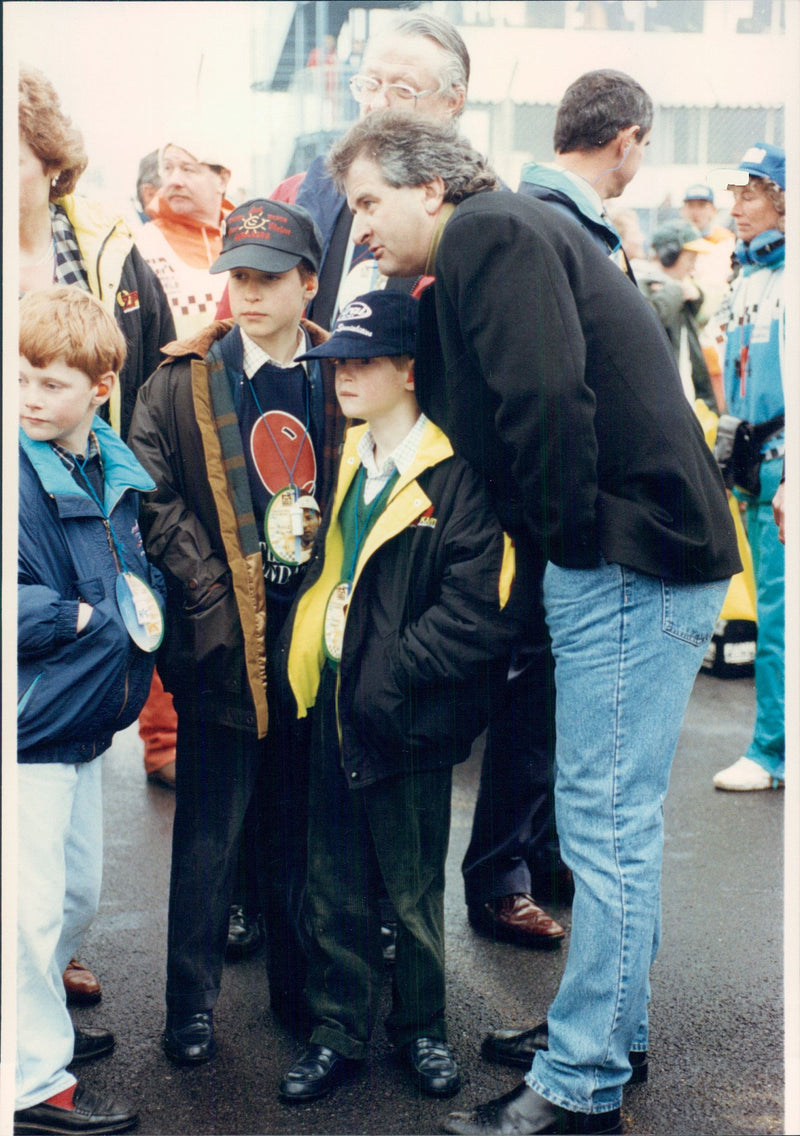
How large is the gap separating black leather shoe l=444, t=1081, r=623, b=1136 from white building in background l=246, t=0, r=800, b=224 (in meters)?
1.95

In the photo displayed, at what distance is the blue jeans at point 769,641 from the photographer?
4559mm

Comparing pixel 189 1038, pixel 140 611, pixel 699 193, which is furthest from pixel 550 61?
pixel 699 193

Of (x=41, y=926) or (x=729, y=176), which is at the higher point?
(x=729, y=176)

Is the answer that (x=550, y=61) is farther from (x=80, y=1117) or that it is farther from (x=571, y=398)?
(x=80, y=1117)

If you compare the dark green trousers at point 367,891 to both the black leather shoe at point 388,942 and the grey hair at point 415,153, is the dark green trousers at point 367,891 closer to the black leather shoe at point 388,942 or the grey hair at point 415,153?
the black leather shoe at point 388,942

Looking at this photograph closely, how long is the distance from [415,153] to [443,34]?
0.92 metres

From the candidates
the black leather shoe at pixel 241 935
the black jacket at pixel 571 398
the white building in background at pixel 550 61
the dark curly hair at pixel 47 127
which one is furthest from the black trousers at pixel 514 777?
the dark curly hair at pixel 47 127

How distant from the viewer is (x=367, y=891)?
106 inches

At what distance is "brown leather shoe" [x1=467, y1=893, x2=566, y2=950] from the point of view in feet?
10.9

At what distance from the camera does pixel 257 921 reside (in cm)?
341

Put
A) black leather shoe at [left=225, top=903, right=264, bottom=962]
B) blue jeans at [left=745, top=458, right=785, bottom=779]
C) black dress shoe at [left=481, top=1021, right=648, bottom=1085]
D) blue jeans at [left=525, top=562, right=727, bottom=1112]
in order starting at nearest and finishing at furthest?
blue jeans at [left=525, top=562, right=727, bottom=1112] → black dress shoe at [left=481, top=1021, right=648, bottom=1085] → black leather shoe at [left=225, top=903, right=264, bottom=962] → blue jeans at [left=745, top=458, right=785, bottom=779]

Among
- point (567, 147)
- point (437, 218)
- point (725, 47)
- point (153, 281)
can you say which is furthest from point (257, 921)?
point (725, 47)

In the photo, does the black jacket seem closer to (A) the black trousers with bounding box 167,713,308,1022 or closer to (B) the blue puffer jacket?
(B) the blue puffer jacket

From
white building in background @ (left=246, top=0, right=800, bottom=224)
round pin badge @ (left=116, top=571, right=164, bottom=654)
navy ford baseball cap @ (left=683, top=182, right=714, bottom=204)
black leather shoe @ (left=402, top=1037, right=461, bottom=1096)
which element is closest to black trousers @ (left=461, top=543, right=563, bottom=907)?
black leather shoe @ (left=402, top=1037, right=461, bottom=1096)
